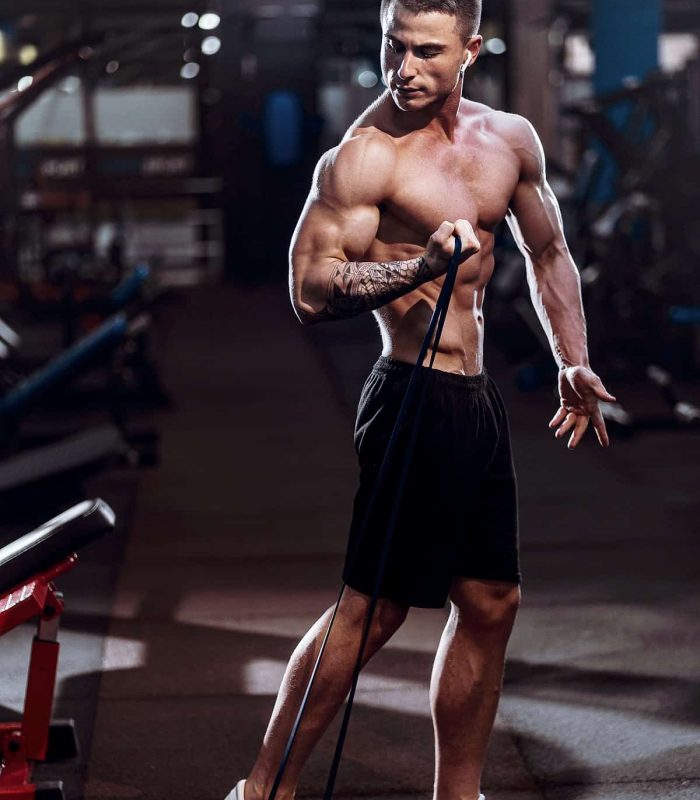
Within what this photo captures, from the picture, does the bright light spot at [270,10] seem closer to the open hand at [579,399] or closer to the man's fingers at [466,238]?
the open hand at [579,399]

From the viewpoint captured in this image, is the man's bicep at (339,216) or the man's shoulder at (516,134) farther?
the man's shoulder at (516,134)

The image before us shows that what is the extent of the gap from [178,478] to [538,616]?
6.97ft

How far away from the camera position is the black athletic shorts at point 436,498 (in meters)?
1.88

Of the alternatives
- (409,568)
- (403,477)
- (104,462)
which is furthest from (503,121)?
(104,462)

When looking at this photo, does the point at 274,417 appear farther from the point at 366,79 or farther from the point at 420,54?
the point at 366,79

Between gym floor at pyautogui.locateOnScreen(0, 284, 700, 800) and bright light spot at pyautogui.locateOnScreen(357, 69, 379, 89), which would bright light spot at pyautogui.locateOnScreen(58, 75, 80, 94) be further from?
gym floor at pyautogui.locateOnScreen(0, 284, 700, 800)

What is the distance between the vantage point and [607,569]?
373cm

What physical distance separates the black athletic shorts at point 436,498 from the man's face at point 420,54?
0.41 meters

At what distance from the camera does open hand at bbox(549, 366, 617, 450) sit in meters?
1.98

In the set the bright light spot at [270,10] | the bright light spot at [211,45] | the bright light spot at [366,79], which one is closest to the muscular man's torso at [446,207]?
the bright light spot at [211,45]

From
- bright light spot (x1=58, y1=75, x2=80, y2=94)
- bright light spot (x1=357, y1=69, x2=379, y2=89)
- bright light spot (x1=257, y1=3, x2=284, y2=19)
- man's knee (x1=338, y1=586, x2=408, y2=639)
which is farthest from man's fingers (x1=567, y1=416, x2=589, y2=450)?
bright light spot (x1=357, y1=69, x2=379, y2=89)

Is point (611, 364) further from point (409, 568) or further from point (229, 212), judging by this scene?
point (229, 212)

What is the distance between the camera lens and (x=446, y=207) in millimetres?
1843

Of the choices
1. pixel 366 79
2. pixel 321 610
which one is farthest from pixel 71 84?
pixel 321 610
